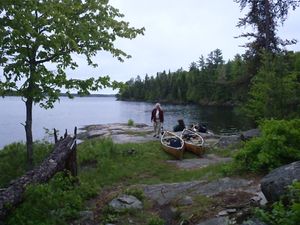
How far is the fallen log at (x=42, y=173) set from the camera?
8.09m

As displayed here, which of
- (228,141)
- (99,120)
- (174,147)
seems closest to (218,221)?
(174,147)

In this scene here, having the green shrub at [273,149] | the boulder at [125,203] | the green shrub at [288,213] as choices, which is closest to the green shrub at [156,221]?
the boulder at [125,203]

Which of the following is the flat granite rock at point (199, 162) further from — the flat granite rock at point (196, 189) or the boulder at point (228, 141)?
the flat granite rock at point (196, 189)

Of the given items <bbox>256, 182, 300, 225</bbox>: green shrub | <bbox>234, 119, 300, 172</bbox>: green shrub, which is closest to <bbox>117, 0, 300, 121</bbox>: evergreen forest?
<bbox>234, 119, 300, 172</bbox>: green shrub

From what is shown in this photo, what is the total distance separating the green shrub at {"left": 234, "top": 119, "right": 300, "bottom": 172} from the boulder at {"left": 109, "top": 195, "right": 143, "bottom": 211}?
3386 mm

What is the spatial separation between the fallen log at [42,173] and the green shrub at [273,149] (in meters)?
5.16

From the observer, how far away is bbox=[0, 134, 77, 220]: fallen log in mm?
8086

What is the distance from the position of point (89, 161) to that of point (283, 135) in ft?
27.7

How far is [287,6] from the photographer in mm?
27469

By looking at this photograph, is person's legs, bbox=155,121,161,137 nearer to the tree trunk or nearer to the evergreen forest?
the evergreen forest

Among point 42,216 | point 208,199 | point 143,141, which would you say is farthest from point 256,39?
point 42,216

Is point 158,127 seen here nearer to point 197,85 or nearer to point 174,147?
point 174,147

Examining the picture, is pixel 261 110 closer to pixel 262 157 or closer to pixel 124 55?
pixel 124 55

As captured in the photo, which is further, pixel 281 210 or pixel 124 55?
pixel 124 55
